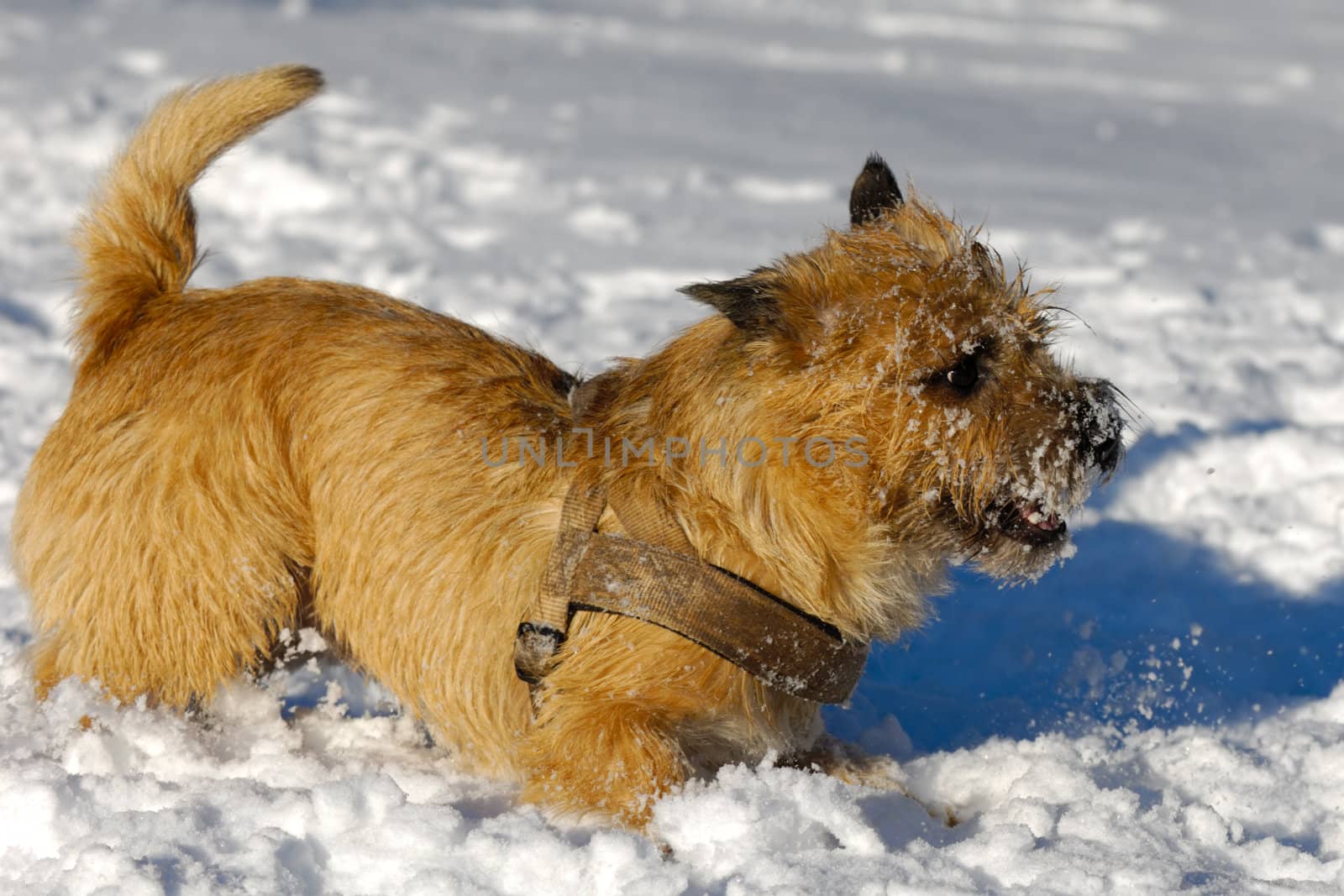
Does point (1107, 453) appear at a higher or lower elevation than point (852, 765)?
higher

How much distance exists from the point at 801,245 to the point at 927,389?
15.9 feet

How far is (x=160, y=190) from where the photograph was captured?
298cm

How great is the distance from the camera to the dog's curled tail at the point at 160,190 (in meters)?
2.93

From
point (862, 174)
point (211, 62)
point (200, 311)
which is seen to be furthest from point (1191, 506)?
point (211, 62)

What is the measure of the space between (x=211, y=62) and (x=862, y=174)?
8530mm

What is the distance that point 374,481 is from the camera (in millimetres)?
2697

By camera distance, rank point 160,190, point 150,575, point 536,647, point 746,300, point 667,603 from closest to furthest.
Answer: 1. point 746,300
2. point 667,603
3. point 536,647
4. point 150,575
5. point 160,190

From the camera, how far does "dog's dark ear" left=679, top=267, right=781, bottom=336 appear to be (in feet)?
7.38

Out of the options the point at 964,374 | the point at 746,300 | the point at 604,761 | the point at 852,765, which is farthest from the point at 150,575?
the point at 964,374

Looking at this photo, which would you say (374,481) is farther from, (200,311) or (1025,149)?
(1025,149)

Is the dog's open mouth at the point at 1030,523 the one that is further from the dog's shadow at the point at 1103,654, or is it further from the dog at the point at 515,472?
the dog's shadow at the point at 1103,654

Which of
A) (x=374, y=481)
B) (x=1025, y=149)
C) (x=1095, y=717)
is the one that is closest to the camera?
(x=374, y=481)

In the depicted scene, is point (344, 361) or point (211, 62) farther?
point (211, 62)

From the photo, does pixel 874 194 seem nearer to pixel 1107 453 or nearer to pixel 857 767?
pixel 1107 453
